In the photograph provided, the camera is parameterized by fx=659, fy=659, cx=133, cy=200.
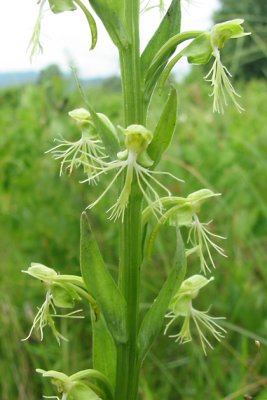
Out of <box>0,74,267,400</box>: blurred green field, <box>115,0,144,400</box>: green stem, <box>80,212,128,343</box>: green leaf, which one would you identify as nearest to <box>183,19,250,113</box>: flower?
<box>115,0,144,400</box>: green stem

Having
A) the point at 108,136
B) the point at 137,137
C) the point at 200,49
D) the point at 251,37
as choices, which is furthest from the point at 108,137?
the point at 251,37

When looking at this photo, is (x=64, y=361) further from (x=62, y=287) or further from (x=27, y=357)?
(x=62, y=287)

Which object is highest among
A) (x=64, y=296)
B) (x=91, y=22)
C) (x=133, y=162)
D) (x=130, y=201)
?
(x=91, y=22)

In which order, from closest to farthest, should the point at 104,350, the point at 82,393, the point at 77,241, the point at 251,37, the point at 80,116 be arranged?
the point at 82,393, the point at 104,350, the point at 80,116, the point at 77,241, the point at 251,37

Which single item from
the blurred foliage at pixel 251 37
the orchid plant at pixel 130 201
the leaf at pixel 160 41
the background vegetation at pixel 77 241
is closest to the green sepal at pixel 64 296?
the orchid plant at pixel 130 201

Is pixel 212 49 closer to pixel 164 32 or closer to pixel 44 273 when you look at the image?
pixel 164 32
